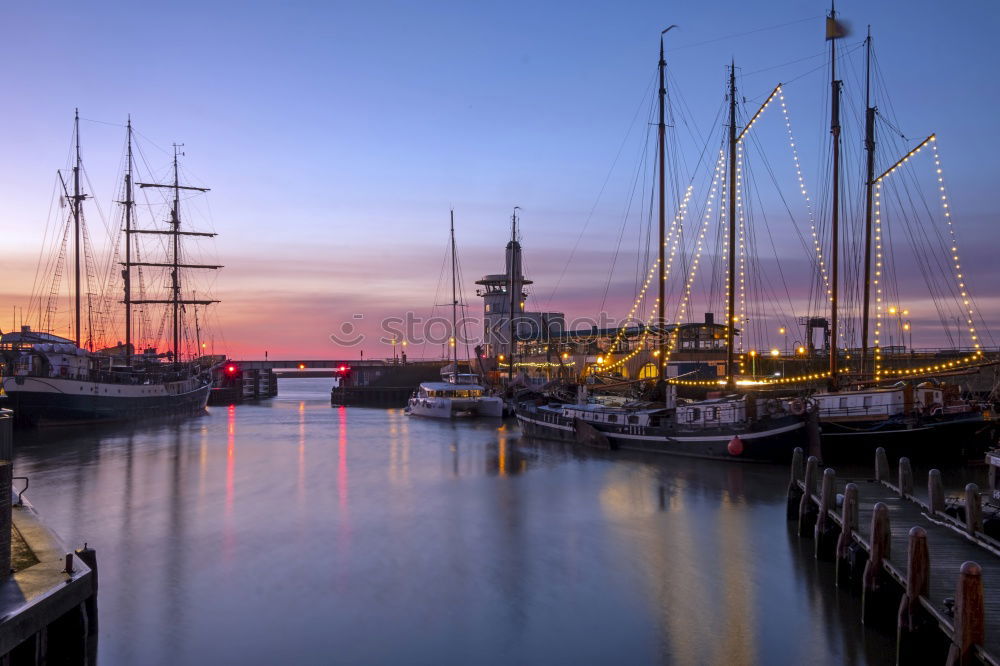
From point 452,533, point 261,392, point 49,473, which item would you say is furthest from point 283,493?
point 261,392

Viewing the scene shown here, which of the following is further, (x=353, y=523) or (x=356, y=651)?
(x=353, y=523)

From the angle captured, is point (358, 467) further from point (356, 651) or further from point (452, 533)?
point (356, 651)

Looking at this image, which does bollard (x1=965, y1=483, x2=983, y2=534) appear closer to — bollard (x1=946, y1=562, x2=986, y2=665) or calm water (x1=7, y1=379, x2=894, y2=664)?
calm water (x1=7, y1=379, x2=894, y2=664)

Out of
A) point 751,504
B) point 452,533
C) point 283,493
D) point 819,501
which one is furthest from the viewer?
point 283,493

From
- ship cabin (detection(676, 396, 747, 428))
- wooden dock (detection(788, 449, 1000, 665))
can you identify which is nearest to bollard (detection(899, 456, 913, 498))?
wooden dock (detection(788, 449, 1000, 665))

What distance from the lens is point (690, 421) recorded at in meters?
39.2

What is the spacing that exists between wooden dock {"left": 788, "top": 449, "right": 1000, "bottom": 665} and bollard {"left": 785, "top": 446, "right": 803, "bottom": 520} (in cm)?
171

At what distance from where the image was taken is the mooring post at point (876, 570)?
1378cm

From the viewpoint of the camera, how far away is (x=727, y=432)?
36125mm

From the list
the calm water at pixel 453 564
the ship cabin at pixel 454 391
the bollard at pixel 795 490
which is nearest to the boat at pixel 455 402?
the ship cabin at pixel 454 391

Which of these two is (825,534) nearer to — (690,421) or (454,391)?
(690,421)

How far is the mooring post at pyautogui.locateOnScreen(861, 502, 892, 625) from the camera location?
1378 centimetres

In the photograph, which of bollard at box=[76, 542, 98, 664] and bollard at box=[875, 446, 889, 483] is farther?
bollard at box=[875, 446, 889, 483]

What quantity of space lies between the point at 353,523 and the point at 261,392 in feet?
382
